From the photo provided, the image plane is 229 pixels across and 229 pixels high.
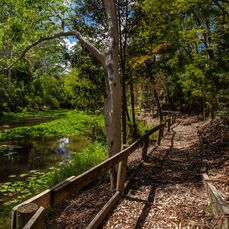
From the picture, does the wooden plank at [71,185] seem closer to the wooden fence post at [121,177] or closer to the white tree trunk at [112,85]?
the wooden fence post at [121,177]

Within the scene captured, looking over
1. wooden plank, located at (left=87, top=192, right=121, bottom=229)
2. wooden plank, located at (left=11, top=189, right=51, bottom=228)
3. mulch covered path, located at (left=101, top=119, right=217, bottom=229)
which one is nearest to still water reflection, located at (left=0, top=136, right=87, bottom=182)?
mulch covered path, located at (left=101, top=119, right=217, bottom=229)

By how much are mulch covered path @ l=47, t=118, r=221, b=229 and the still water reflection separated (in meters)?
5.06

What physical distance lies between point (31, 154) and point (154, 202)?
417 inches

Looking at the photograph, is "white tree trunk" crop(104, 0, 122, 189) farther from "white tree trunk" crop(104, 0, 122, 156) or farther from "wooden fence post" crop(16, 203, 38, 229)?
"wooden fence post" crop(16, 203, 38, 229)

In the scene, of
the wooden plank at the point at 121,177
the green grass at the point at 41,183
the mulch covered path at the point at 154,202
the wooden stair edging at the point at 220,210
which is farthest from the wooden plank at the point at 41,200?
the green grass at the point at 41,183

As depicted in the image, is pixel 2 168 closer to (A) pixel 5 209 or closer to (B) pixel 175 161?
(A) pixel 5 209

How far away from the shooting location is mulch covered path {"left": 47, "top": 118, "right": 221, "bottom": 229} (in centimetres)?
417

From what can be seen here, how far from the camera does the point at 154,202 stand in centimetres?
496

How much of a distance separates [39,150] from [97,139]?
3964mm

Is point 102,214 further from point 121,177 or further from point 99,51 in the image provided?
point 99,51

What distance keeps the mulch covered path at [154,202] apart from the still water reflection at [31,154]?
5062 mm

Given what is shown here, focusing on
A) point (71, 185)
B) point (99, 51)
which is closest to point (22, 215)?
point (71, 185)

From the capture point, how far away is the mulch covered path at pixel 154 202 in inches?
164

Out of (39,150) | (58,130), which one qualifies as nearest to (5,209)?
(39,150)
